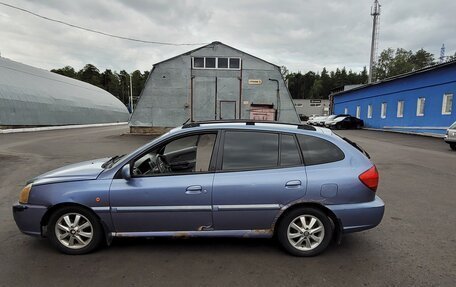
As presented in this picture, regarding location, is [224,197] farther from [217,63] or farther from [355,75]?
[355,75]

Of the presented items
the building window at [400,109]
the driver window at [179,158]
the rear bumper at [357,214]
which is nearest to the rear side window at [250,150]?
the driver window at [179,158]

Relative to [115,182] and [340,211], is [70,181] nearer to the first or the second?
[115,182]

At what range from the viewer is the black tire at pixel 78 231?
13.0ft

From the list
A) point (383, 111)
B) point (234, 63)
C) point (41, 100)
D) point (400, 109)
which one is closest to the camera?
point (234, 63)

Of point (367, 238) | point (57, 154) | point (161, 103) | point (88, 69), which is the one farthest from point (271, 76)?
point (88, 69)

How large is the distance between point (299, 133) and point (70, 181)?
9.25 ft

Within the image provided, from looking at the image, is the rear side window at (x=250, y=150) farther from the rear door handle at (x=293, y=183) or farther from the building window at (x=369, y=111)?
the building window at (x=369, y=111)

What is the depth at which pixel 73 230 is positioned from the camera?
13.1 feet

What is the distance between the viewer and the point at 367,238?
463 cm

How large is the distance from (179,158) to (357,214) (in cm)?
242

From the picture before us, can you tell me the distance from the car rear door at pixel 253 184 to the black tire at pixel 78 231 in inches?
55.6

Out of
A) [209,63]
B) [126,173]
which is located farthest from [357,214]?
[209,63]

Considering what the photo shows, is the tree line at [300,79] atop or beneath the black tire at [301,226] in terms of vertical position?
atop

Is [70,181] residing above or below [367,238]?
above
